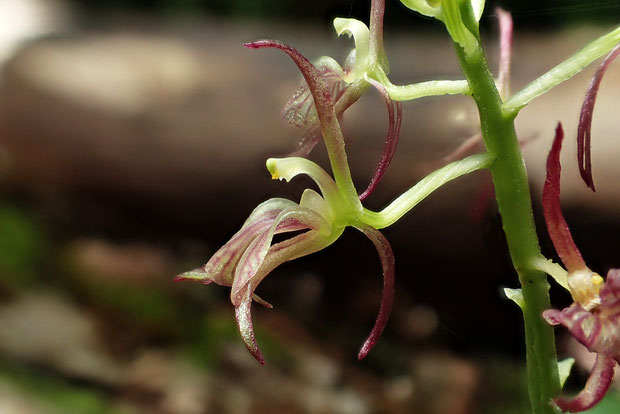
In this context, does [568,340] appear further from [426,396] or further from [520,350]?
[426,396]

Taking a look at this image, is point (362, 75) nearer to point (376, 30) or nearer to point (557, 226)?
point (376, 30)

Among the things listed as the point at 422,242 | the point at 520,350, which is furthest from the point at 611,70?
the point at 520,350

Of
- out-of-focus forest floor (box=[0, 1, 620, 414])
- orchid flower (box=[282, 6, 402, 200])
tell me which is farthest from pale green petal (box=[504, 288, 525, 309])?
out-of-focus forest floor (box=[0, 1, 620, 414])

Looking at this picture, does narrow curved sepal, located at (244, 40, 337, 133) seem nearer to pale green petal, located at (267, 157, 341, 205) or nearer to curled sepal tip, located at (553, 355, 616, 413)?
pale green petal, located at (267, 157, 341, 205)

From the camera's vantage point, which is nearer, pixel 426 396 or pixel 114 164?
pixel 426 396

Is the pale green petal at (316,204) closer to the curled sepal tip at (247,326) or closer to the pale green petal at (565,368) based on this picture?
the curled sepal tip at (247,326)
